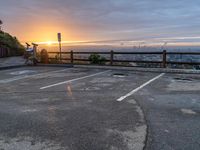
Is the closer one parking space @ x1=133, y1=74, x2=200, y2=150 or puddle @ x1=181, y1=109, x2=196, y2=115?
parking space @ x1=133, y1=74, x2=200, y2=150

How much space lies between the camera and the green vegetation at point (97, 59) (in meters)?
13.2

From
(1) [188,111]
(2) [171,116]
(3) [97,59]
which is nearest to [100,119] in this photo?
(2) [171,116]

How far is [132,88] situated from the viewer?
6562 mm

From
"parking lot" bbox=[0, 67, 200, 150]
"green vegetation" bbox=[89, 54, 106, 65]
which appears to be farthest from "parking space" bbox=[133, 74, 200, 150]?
"green vegetation" bbox=[89, 54, 106, 65]

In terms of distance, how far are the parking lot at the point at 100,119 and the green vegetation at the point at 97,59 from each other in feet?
23.1

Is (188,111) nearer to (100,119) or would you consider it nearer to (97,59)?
(100,119)

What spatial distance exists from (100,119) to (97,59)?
31.6ft

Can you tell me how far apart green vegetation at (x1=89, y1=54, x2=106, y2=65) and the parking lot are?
277 inches

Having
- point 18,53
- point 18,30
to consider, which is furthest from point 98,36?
point 18,53

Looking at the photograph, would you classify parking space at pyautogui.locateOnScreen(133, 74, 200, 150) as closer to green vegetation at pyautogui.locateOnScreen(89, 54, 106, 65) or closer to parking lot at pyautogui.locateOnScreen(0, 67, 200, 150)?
parking lot at pyautogui.locateOnScreen(0, 67, 200, 150)

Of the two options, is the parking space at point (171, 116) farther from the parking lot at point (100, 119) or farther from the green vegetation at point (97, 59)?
the green vegetation at point (97, 59)

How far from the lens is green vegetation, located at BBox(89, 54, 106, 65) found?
519 inches

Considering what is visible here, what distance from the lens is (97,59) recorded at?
1323cm

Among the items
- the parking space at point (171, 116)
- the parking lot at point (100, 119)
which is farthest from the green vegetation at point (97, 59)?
the parking lot at point (100, 119)
